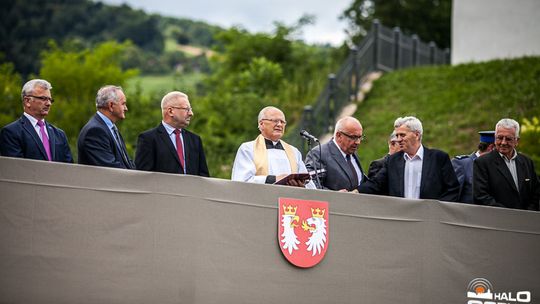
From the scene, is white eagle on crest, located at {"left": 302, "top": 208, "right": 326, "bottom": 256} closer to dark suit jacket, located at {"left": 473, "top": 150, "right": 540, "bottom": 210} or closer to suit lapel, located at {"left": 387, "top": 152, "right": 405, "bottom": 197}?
suit lapel, located at {"left": 387, "top": 152, "right": 405, "bottom": 197}

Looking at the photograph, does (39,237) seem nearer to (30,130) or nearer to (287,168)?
(30,130)

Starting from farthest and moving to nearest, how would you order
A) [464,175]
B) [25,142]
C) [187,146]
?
[464,175], [187,146], [25,142]

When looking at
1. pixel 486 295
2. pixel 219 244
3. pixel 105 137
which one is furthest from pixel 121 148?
pixel 486 295

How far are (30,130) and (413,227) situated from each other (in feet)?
12.5

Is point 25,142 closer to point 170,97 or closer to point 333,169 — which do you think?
point 170,97

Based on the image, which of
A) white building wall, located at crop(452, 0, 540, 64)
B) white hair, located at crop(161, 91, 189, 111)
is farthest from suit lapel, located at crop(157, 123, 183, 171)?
white building wall, located at crop(452, 0, 540, 64)

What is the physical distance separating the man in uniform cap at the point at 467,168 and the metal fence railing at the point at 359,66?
7.61 m

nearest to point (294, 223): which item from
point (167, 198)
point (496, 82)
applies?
point (167, 198)

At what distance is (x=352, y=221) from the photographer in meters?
9.70

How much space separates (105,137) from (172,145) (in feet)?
2.46

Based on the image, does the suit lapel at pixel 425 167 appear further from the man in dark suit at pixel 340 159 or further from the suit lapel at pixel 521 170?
the suit lapel at pixel 521 170

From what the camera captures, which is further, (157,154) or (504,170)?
(504,170)

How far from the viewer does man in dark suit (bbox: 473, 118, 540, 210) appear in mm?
11062

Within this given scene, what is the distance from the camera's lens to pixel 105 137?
32.8ft
